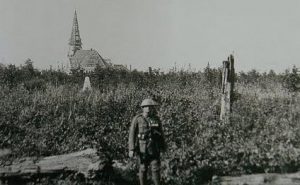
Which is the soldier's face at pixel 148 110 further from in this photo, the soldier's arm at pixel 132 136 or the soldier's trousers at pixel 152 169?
the soldier's trousers at pixel 152 169

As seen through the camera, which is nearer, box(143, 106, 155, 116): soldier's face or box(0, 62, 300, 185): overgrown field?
box(143, 106, 155, 116): soldier's face

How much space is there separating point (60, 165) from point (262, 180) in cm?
468

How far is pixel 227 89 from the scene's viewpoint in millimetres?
13516

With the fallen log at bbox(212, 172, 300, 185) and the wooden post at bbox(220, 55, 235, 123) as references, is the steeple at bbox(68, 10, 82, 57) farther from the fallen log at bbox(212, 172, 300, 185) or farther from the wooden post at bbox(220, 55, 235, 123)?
the fallen log at bbox(212, 172, 300, 185)

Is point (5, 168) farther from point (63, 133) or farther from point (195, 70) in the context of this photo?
point (195, 70)

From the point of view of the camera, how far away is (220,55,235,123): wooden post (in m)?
13.2

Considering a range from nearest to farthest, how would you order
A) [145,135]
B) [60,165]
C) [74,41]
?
[145,135]
[60,165]
[74,41]

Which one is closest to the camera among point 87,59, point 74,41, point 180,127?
Answer: point 180,127

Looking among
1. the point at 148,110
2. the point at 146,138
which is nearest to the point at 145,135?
the point at 146,138

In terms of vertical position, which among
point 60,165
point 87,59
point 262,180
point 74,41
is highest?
point 74,41

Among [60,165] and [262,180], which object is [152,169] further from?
[60,165]

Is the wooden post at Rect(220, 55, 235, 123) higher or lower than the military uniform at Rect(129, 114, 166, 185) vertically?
higher

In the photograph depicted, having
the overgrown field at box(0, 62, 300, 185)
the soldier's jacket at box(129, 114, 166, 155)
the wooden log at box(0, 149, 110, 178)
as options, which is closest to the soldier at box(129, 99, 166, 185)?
the soldier's jacket at box(129, 114, 166, 155)

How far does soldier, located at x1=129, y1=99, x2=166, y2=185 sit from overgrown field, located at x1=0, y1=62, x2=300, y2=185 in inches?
39.3
